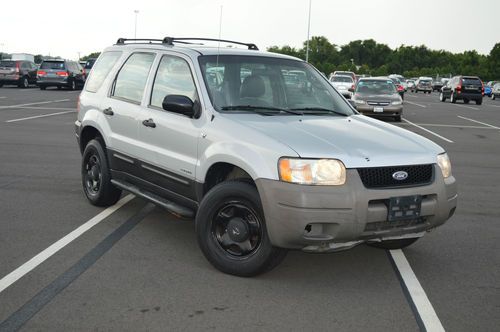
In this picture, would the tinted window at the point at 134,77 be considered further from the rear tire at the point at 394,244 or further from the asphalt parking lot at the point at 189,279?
the rear tire at the point at 394,244

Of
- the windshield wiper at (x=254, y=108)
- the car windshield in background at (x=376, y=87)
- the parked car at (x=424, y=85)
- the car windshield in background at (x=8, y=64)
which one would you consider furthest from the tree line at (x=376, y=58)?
the windshield wiper at (x=254, y=108)

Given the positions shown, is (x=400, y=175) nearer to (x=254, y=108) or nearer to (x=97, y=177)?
(x=254, y=108)

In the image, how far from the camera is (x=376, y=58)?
176 meters

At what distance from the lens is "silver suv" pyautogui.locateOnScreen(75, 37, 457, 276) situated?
4.25 metres

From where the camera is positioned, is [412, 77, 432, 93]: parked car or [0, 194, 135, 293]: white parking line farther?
[412, 77, 432, 93]: parked car

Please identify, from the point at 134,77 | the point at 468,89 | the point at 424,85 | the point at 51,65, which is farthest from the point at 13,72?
the point at 424,85

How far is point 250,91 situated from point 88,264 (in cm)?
198

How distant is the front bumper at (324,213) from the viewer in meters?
4.20

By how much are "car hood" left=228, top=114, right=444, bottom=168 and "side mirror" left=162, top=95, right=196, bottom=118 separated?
363 mm

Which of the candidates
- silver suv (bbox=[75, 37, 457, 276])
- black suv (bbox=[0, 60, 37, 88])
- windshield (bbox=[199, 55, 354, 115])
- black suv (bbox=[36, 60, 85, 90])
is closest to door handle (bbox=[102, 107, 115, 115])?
silver suv (bbox=[75, 37, 457, 276])

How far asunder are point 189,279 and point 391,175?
167 cm

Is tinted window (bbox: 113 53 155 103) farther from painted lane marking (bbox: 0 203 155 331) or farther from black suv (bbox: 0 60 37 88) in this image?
black suv (bbox: 0 60 37 88)

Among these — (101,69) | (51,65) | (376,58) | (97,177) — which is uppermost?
(376,58)

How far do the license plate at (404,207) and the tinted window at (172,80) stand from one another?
1911 mm
